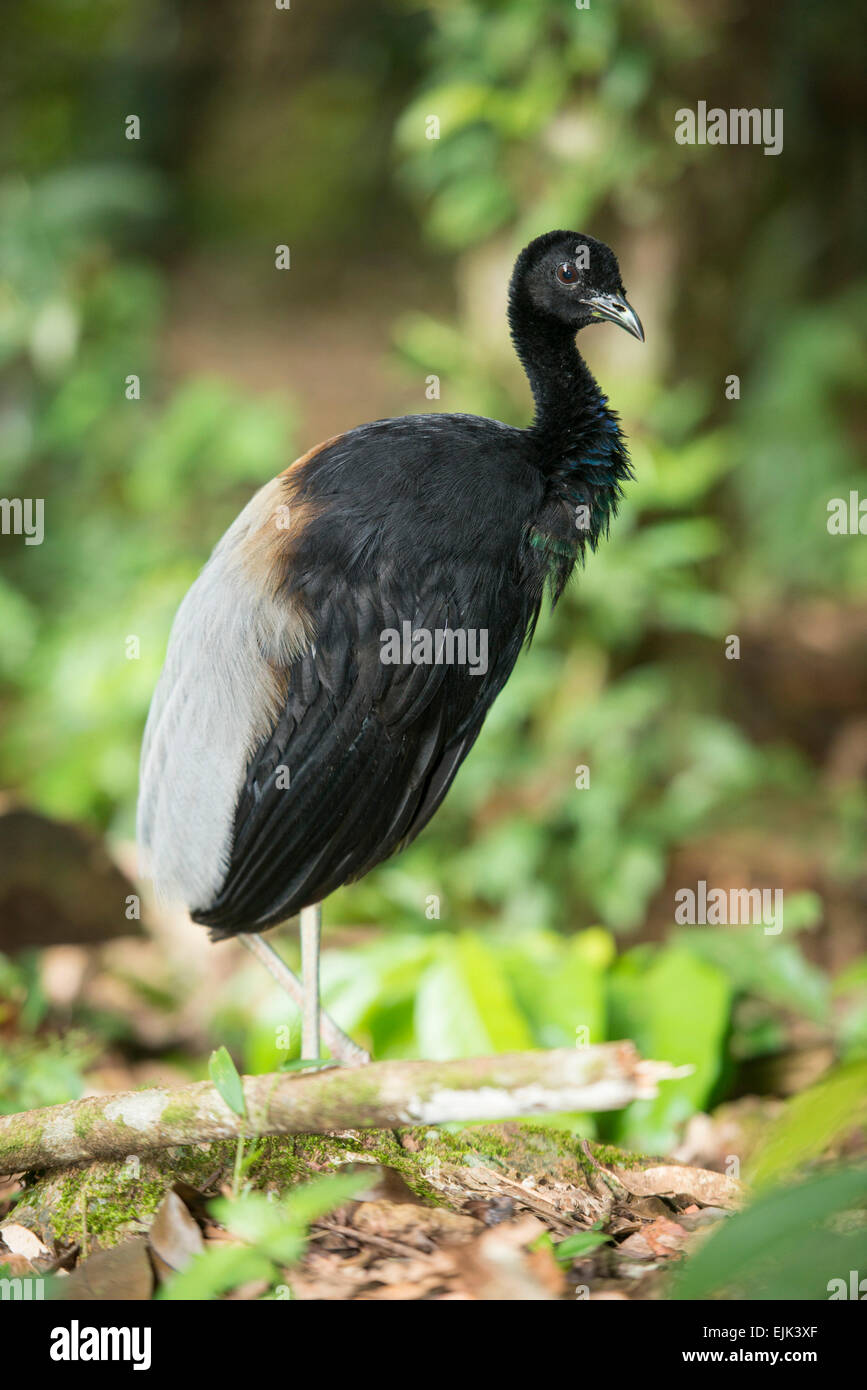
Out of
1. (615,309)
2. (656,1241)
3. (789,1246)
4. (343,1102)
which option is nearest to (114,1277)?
(343,1102)

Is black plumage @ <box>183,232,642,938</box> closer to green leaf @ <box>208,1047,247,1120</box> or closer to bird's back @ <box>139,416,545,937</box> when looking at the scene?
bird's back @ <box>139,416,545,937</box>

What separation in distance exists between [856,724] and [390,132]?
719 cm

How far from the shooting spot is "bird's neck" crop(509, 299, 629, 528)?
2.49 metres

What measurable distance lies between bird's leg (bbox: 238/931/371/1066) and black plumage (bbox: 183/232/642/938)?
0.59ft

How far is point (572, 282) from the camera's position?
2.51 metres

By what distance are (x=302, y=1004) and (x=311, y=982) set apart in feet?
0.24

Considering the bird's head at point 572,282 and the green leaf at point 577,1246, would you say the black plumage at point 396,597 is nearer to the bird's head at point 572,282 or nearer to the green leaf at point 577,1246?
the bird's head at point 572,282

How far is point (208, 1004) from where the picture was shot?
14.7 feet

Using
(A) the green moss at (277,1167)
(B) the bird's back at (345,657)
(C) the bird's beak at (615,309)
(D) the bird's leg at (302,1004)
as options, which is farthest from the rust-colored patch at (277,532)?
(A) the green moss at (277,1167)

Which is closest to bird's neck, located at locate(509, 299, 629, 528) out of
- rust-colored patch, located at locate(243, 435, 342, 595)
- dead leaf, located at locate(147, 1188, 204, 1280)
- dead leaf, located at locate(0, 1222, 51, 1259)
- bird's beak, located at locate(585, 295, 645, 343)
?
bird's beak, located at locate(585, 295, 645, 343)

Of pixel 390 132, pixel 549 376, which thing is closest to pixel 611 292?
pixel 549 376

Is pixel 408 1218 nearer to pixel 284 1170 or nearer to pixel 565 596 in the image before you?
pixel 284 1170
